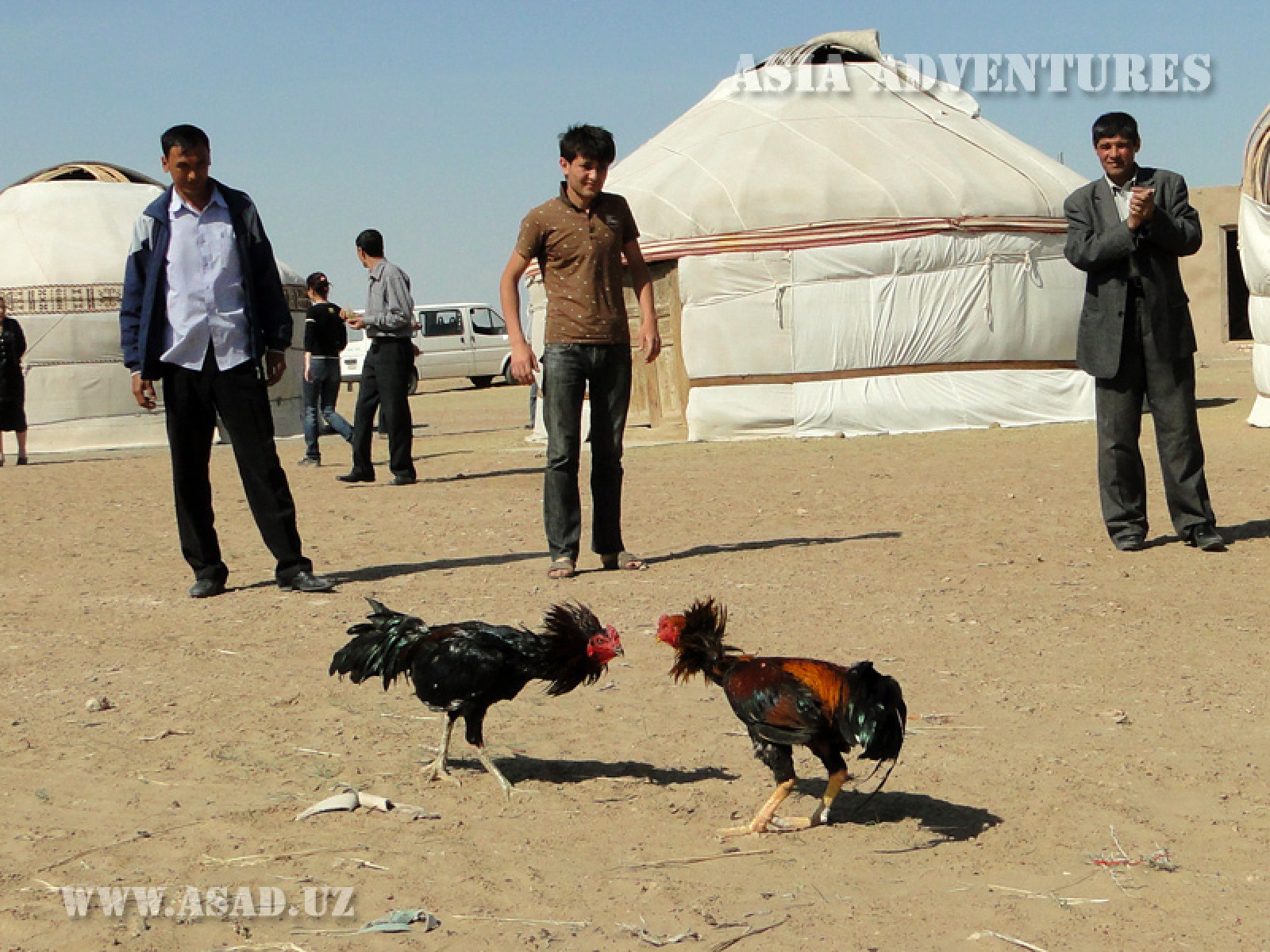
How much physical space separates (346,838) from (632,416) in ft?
40.6

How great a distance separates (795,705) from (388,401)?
7119 mm

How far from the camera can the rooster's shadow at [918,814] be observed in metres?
3.06

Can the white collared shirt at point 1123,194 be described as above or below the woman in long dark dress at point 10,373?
above

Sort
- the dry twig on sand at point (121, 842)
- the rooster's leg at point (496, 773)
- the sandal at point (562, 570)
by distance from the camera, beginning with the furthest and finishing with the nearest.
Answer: the sandal at point (562, 570)
the rooster's leg at point (496, 773)
the dry twig on sand at point (121, 842)

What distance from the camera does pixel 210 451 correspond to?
5.87 meters

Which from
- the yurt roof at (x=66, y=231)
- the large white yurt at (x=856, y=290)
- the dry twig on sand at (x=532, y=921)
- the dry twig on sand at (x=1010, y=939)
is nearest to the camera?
the dry twig on sand at (x=1010, y=939)

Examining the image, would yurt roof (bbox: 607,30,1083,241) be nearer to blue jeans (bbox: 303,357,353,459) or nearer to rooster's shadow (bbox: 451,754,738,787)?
blue jeans (bbox: 303,357,353,459)

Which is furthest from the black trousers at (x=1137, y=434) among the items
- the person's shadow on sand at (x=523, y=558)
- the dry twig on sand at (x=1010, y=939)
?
the dry twig on sand at (x=1010, y=939)

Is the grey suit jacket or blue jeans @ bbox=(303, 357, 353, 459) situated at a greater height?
the grey suit jacket

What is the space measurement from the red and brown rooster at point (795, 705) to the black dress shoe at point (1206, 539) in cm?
370

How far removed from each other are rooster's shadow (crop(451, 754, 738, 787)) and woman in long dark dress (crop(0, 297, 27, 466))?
1047cm

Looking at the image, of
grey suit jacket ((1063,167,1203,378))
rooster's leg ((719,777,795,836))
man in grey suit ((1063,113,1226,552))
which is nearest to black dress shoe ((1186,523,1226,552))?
man in grey suit ((1063,113,1226,552))

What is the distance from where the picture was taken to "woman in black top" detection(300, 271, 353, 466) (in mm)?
11508

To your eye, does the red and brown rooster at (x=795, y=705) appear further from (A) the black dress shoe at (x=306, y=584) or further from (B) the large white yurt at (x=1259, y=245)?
(B) the large white yurt at (x=1259, y=245)
